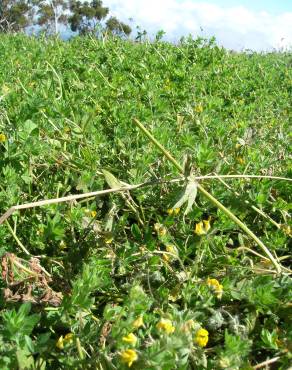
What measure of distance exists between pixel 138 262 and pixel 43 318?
376mm

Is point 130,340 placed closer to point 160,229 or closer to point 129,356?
point 129,356

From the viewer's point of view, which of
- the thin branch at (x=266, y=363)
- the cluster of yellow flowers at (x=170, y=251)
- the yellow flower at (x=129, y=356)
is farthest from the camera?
the cluster of yellow flowers at (x=170, y=251)

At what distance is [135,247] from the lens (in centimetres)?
174

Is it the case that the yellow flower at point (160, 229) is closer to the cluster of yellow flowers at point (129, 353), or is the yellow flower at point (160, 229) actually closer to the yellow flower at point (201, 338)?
the yellow flower at point (201, 338)

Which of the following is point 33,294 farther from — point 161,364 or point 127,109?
point 127,109

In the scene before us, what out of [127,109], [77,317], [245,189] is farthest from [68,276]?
[127,109]

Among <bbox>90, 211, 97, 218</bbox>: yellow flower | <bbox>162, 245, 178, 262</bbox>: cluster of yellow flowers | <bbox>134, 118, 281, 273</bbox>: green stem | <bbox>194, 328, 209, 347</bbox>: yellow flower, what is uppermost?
<bbox>134, 118, 281, 273</bbox>: green stem

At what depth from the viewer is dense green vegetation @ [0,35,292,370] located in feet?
4.37

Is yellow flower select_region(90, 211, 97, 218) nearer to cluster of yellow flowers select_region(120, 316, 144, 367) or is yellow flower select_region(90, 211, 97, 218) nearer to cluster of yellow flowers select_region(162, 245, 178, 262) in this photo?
cluster of yellow flowers select_region(162, 245, 178, 262)

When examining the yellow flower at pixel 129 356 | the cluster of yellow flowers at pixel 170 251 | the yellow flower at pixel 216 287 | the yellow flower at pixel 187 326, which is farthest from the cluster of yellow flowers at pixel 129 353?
the cluster of yellow flowers at pixel 170 251

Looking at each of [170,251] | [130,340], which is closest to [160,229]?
[170,251]

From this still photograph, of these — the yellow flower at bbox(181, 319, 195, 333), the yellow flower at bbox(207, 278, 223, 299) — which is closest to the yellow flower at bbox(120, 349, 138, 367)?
the yellow flower at bbox(181, 319, 195, 333)

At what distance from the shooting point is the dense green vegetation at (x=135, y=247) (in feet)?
4.37

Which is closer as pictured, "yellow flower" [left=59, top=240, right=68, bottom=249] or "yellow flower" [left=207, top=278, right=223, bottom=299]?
"yellow flower" [left=207, top=278, right=223, bottom=299]
